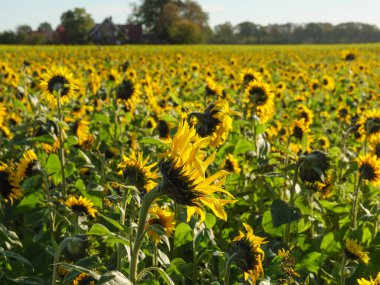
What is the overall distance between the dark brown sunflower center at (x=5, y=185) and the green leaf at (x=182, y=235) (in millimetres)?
928

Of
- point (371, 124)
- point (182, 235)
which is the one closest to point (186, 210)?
point (182, 235)

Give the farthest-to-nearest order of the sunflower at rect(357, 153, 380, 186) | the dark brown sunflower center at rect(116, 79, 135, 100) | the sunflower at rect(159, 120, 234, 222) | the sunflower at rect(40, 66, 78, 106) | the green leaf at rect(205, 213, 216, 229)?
the dark brown sunflower center at rect(116, 79, 135, 100), the sunflower at rect(40, 66, 78, 106), the sunflower at rect(357, 153, 380, 186), the green leaf at rect(205, 213, 216, 229), the sunflower at rect(159, 120, 234, 222)

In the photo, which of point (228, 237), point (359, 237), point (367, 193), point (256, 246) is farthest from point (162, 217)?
point (367, 193)

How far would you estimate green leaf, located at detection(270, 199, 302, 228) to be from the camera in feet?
7.80

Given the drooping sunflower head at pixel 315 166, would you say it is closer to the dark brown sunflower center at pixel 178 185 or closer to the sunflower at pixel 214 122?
the sunflower at pixel 214 122

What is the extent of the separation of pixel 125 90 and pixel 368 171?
2.11 metres

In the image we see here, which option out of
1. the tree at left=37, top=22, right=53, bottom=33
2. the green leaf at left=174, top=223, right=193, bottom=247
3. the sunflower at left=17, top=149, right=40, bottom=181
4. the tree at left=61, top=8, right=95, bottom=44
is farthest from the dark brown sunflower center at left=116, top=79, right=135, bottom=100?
the tree at left=37, top=22, right=53, bottom=33

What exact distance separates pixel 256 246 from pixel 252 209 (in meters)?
1.48

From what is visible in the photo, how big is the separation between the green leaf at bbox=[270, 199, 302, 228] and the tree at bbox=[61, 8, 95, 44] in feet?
159

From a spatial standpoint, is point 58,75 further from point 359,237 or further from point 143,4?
point 143,4

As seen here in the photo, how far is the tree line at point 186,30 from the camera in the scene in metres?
47.8

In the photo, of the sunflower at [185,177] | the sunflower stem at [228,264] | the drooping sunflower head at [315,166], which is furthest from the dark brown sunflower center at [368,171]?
the sunflower at [185,177]

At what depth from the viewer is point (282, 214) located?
94.8 inches

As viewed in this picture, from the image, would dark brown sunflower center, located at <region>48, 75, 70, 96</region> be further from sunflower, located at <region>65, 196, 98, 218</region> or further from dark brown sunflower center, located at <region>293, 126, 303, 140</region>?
dark brown sunflower center, located at <region>293, 126, 303, 140</region>
